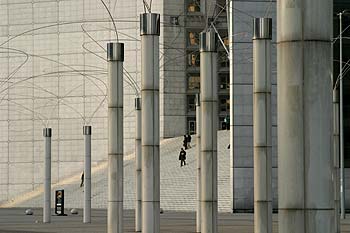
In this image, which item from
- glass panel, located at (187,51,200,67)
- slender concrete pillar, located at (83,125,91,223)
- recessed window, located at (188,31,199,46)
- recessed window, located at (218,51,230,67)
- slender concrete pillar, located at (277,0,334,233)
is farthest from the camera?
glass panel, located at (187,51,200,67)

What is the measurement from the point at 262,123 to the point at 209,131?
3.16 metres

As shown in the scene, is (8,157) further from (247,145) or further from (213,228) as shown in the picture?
(213,228)

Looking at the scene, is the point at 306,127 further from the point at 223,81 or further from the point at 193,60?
the point at 193,60

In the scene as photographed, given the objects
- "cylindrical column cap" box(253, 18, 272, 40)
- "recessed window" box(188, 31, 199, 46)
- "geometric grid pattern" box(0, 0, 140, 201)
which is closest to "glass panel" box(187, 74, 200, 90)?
"recessed window" box(188, 31, 199, 46)

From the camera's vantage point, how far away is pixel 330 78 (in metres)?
12.1

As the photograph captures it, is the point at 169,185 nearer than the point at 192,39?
Yes

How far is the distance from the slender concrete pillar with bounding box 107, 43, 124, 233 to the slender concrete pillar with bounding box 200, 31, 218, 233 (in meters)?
2.71

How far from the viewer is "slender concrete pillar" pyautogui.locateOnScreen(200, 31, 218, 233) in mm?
33844

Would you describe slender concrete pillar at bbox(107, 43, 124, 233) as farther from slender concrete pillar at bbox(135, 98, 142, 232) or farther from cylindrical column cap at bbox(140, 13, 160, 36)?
slender concrete pillar at bbox(135, 98, 142, 232)

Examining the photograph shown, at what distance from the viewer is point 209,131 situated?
34219 mm

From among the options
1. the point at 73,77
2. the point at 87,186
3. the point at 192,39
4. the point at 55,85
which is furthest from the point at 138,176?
the point at 192,39

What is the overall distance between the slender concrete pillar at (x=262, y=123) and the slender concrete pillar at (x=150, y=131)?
11.0 feet

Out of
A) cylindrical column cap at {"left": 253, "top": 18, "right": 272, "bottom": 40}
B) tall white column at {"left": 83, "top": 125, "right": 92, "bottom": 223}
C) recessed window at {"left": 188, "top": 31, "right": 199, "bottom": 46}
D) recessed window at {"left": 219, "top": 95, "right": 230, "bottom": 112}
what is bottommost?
tall white column at {"left": 83, "top": 125, "right": 92, "bottom": 223}

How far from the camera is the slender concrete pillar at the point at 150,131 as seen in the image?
2916 cm
